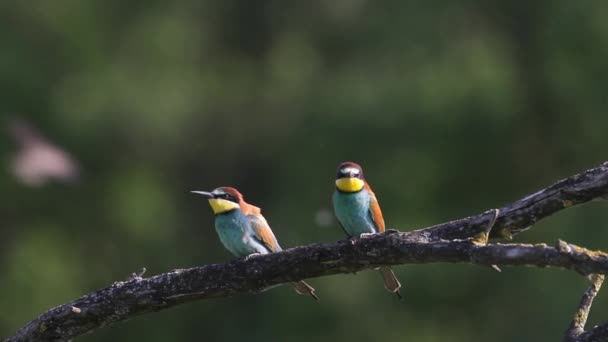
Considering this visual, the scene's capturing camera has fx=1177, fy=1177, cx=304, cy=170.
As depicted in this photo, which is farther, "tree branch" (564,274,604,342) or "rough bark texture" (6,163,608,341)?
"tree branch" (564,274,604,342)

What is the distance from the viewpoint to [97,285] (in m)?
11.0

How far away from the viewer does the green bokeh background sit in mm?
10117

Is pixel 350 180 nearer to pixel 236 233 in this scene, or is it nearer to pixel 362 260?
pixel 236 233

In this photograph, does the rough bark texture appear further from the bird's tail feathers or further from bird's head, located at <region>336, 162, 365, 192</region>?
bird's head, located at <region>336, 162, 365, 192</region>

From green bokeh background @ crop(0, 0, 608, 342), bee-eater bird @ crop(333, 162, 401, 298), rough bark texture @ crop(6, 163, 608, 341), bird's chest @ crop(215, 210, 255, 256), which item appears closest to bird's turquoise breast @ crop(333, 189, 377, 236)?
bee-eater bird @ crop(333, 162, 401, 298)

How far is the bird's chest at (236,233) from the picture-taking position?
5.31 metres

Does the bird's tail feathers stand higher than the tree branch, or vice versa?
the bird's tail feathers

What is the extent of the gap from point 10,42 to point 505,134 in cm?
495

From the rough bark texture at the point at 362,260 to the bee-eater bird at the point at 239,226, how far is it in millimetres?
1460

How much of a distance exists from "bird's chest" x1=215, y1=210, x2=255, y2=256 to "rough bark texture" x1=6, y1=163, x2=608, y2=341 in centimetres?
145

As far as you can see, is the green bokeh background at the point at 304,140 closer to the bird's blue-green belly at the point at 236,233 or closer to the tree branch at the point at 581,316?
the bird's blue-green belly at the point at 236,233

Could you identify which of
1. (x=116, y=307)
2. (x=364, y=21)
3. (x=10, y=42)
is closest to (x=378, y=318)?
(x=364, y=21)

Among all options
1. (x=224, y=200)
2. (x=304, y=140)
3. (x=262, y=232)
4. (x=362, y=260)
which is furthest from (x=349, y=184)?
(x=304, y=140)

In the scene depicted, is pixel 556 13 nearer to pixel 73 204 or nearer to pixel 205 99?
pixel 205 99
